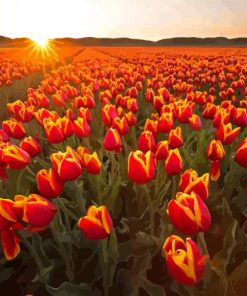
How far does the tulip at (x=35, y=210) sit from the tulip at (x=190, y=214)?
64cm

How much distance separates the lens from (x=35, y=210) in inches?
82.6

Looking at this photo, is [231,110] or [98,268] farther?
[231,110]

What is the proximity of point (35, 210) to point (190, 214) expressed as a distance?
773 millimetres

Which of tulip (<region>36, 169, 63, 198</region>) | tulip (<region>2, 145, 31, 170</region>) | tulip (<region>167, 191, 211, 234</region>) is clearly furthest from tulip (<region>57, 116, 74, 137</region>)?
tulip (<region>167, 191, 211, 234</region>)

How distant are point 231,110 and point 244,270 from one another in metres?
2.21

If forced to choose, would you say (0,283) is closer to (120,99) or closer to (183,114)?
(183,114)

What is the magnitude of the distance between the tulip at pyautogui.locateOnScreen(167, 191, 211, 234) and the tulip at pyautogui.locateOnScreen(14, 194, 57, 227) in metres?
0.64

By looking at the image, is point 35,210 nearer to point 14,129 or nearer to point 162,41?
point 14,129

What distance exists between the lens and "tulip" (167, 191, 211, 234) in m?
1.83

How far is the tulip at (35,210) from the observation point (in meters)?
2.09

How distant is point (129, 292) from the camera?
249 centimetres

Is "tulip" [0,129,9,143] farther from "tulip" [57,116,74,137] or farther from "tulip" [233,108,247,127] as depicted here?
"tulip" [233,108,247,127]

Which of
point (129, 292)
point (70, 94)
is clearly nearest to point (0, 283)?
point (129, 292)

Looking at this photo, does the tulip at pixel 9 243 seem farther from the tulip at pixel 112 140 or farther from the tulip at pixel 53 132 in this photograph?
the tulip at pixel 53 132
